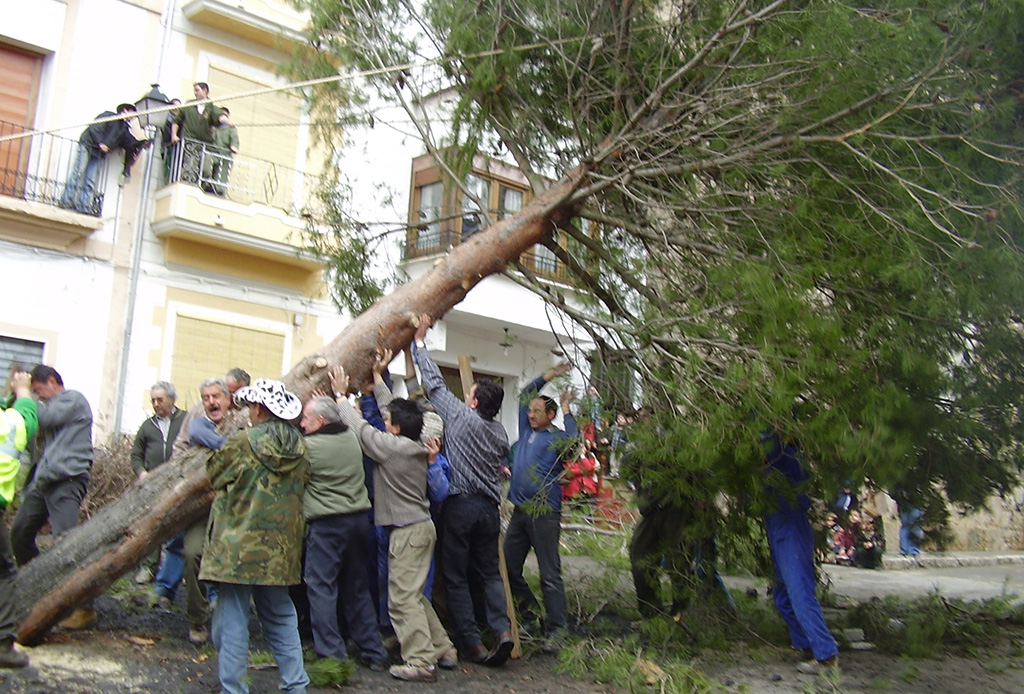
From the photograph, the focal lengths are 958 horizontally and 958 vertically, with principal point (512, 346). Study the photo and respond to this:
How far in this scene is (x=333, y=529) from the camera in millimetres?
5910

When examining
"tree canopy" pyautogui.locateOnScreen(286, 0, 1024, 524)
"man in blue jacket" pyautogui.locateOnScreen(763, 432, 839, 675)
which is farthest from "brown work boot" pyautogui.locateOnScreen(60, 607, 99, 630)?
"man in blue jacket" pyautogui.locateOnScreen(763, 432, 839, 675)

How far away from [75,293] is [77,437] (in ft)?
21.9

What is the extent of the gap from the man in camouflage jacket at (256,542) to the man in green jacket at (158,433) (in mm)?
2696

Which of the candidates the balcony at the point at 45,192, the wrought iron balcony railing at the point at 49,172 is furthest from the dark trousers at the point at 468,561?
the wrought iron balcony railing at the point at 49,172

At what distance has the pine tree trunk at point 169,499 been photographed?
5.93m

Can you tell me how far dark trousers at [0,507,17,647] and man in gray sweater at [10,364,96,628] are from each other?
41.2 inches

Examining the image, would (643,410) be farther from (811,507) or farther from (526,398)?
(811,507)

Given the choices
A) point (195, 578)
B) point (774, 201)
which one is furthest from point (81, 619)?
point (774, 201)

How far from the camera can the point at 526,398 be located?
286 inches

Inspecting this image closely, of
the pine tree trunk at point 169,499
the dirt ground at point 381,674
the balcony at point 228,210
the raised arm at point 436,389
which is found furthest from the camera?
the balcony at point 228,210

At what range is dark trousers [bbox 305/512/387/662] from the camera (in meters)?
5.83

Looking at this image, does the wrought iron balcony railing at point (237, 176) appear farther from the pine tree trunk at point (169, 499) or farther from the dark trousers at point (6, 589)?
the dark trousers at point (6, 589)

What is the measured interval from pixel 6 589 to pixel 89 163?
8.60 m

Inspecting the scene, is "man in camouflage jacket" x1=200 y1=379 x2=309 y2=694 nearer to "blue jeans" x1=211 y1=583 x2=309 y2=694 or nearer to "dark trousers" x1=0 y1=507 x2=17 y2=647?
"blue jeans" x1=211 y1=583 x2=309 y2=694
